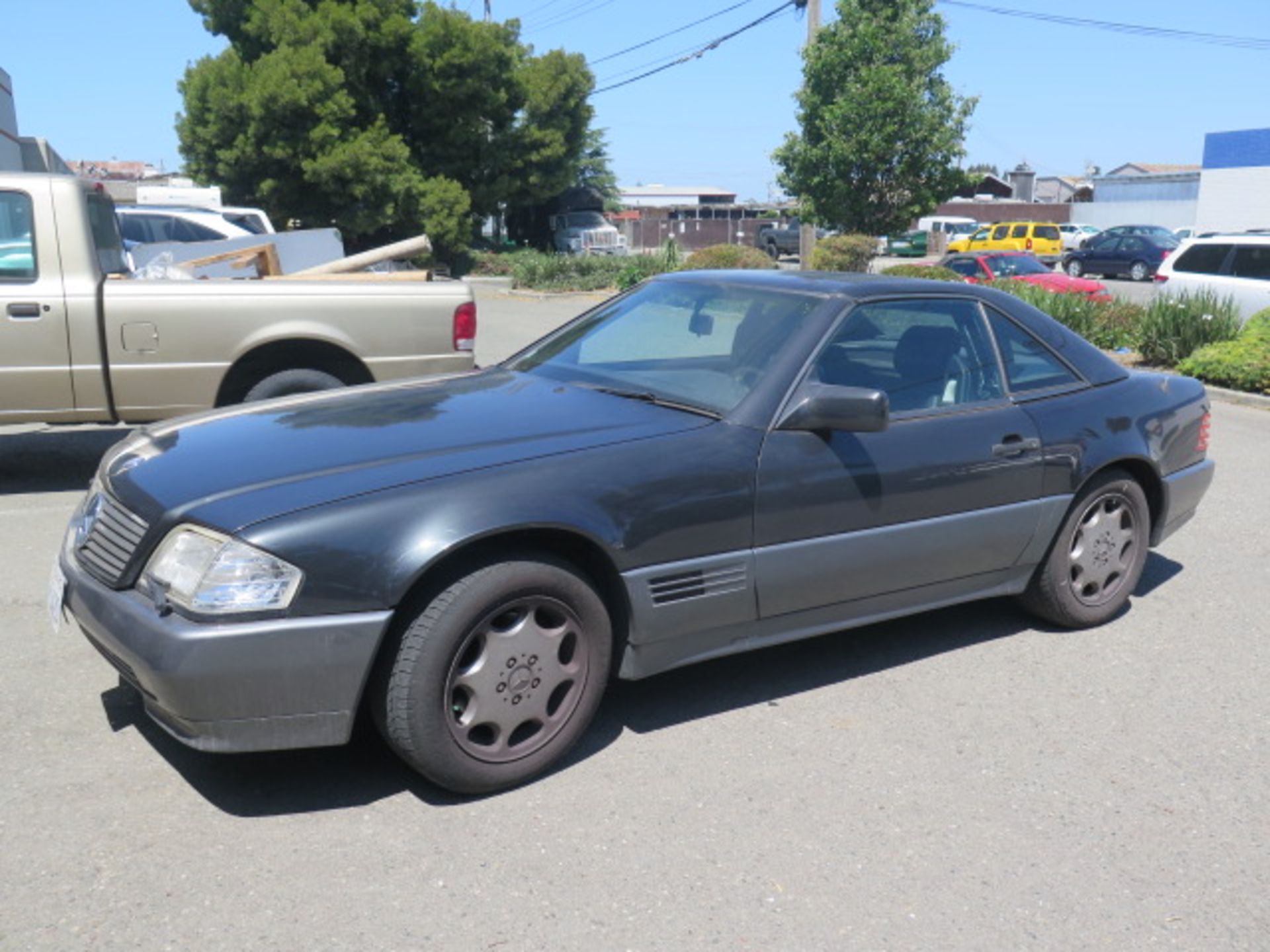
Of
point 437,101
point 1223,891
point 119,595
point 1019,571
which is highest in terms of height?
point 437,101

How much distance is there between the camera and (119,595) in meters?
3.51

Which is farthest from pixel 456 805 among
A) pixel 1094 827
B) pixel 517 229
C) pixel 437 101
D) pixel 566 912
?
pixel 517 229

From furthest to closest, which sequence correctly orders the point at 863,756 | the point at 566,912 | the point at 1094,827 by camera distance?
1. the point at 863,756
2. the point at 1094,827
3. the point at 566,912

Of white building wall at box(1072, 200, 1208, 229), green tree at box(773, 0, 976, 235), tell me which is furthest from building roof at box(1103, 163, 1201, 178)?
green tree at box(773, 0, 976, 235)

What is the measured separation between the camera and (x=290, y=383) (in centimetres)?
715

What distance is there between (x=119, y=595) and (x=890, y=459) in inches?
102

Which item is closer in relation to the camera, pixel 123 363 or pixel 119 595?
pixel 119 595

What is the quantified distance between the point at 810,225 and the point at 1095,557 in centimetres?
1995

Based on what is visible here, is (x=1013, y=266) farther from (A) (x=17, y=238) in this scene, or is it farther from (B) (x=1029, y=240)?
(B) (x=1029, y=240)

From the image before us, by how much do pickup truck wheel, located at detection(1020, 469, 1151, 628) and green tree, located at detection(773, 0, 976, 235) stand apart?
19010 millimetres

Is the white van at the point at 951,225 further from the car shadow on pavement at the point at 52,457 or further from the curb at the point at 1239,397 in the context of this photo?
the car shadow on pavement at the point at 52,457

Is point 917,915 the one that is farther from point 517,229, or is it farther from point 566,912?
point 517,229

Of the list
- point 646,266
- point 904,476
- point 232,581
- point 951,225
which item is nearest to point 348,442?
point 232,581

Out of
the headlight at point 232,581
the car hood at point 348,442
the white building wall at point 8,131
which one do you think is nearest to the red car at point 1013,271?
the car hood at point 348,442
